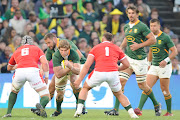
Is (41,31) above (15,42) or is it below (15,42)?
above

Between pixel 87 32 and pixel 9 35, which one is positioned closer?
pixel 9 35

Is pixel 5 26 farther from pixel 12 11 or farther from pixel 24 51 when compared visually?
pixel 24 51

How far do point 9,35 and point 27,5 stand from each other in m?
2.26

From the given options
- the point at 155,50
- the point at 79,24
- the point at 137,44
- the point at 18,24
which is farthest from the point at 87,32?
the point at 137,44

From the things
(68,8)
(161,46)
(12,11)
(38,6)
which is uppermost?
(38,6)

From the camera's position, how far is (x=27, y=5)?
18594 millimetres

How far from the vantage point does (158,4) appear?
21.8 m

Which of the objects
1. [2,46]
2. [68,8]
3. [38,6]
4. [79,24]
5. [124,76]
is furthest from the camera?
[38,6]

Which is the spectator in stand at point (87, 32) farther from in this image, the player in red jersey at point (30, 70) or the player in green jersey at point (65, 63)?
the player in red jersey at point (30, 70)

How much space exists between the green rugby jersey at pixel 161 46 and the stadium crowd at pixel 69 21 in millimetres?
4354

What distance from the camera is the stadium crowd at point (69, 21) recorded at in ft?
54.9

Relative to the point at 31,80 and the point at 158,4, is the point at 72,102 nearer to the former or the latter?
the point at 31,80

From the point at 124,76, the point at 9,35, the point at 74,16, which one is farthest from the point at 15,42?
the point at 124,76

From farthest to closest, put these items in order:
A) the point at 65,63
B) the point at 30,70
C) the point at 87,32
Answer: the point at 87,32 → the point at 30,70 → the point at 65,63
